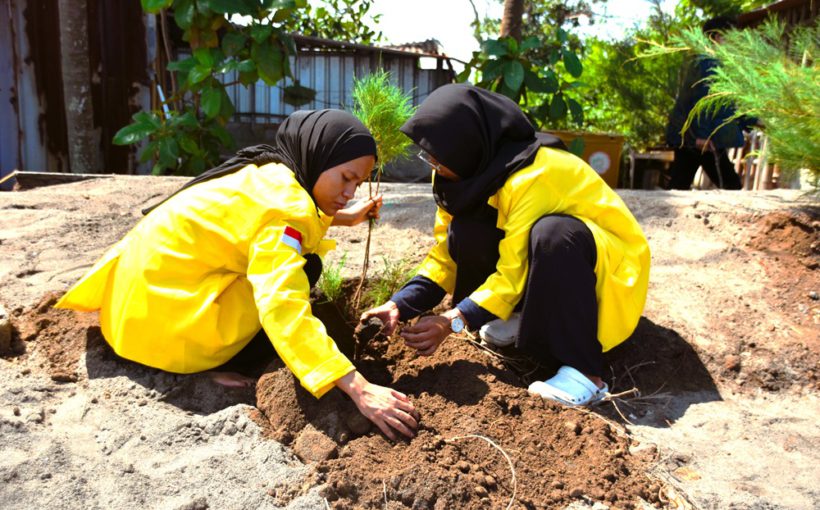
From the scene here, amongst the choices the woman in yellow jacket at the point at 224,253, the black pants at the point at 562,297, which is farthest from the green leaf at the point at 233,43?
the black pants at the point at 562,297

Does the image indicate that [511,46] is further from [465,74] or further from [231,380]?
[231,380]

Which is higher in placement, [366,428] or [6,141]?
[6,141]

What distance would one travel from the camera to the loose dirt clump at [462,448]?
186 centimetres

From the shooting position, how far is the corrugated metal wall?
902cm

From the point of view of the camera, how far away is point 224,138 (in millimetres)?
6324

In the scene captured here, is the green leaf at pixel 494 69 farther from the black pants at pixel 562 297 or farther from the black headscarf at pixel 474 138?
the black pants at pixel 562 297

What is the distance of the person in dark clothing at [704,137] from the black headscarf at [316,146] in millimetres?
4029

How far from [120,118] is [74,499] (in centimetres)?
618

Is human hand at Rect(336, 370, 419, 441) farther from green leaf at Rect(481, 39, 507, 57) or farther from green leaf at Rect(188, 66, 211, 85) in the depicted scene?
green leaf at Rect(188, 66, 211, 85)

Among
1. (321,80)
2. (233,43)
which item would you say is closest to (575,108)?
(233,43)

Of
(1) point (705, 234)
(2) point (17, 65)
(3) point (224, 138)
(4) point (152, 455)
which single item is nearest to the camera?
(4) point (152, 455)

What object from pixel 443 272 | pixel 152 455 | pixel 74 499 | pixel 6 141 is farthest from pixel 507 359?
pixel 6 141

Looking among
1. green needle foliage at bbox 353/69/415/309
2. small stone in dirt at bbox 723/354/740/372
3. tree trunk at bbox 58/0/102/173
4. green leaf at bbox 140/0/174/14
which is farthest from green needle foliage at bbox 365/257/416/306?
tree trunk at bbox 58/0/102/173

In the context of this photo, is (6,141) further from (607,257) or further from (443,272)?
(607,257)
